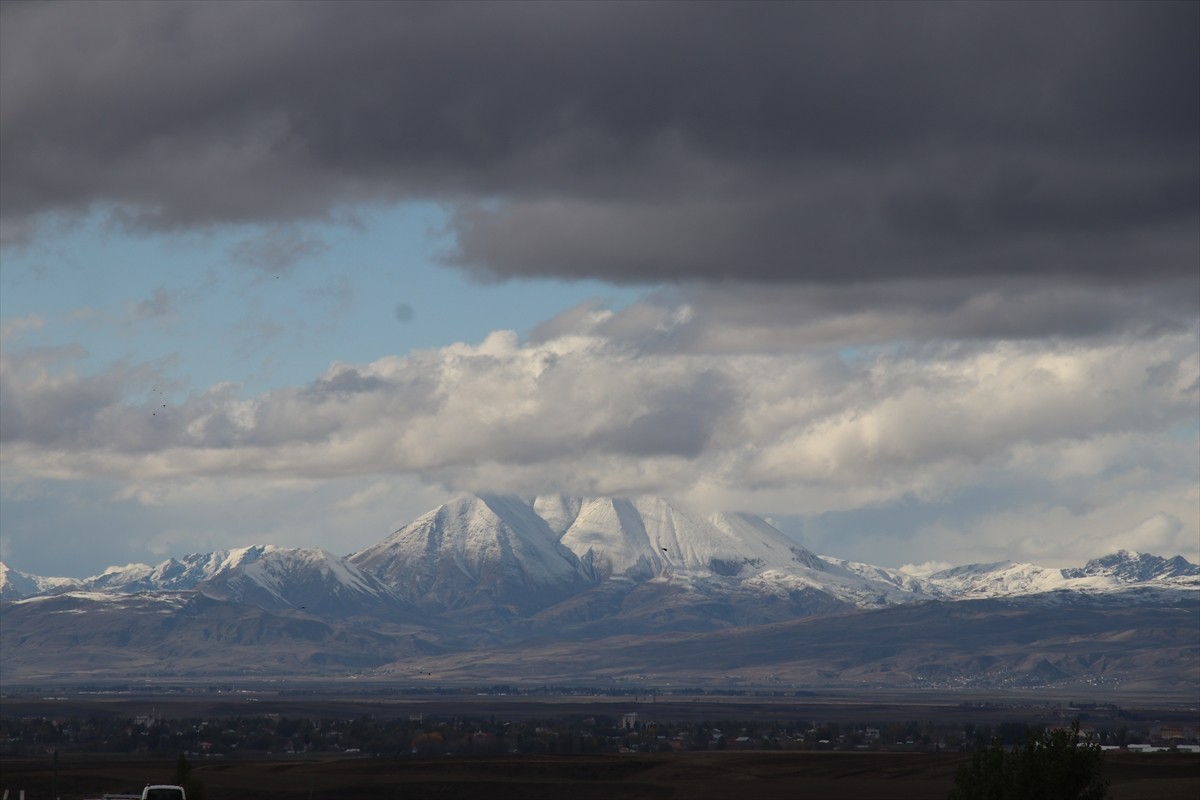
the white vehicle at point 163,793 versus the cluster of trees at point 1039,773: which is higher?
the white vehicle at point 163,793

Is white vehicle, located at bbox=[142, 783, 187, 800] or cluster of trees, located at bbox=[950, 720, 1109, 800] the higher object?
white vehicle, located at bbox=[142, 783, 187, 800]

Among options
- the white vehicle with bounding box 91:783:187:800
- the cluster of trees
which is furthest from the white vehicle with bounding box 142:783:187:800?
the cluster of trees

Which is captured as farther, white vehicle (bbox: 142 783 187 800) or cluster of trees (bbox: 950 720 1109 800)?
cluster of trees (bbox: 950 720 1109 800)

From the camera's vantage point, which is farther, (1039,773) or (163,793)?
(1039,773)

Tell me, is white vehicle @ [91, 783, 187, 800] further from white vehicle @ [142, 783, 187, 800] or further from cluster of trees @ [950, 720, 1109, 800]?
cluster of trees @ [950, 720, 1109, 800]

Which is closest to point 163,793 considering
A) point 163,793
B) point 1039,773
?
point 163,793

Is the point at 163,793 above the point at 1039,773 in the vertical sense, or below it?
above

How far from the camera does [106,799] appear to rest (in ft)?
377

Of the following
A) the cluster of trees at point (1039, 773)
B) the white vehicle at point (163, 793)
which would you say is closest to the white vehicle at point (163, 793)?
the white vehicle at point (163, 793)

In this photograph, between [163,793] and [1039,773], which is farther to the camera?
[1039,773]

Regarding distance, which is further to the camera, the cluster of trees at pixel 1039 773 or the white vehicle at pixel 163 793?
the cluster of trees at pixel 1039 773

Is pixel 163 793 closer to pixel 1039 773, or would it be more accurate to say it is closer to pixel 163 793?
pixel 163 793

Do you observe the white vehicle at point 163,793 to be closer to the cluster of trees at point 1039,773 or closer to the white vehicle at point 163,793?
the white vehicle at point 163,793

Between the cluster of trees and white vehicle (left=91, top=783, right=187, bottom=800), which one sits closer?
white vehicle (left=91, top=783, right=187, bottom=800)
